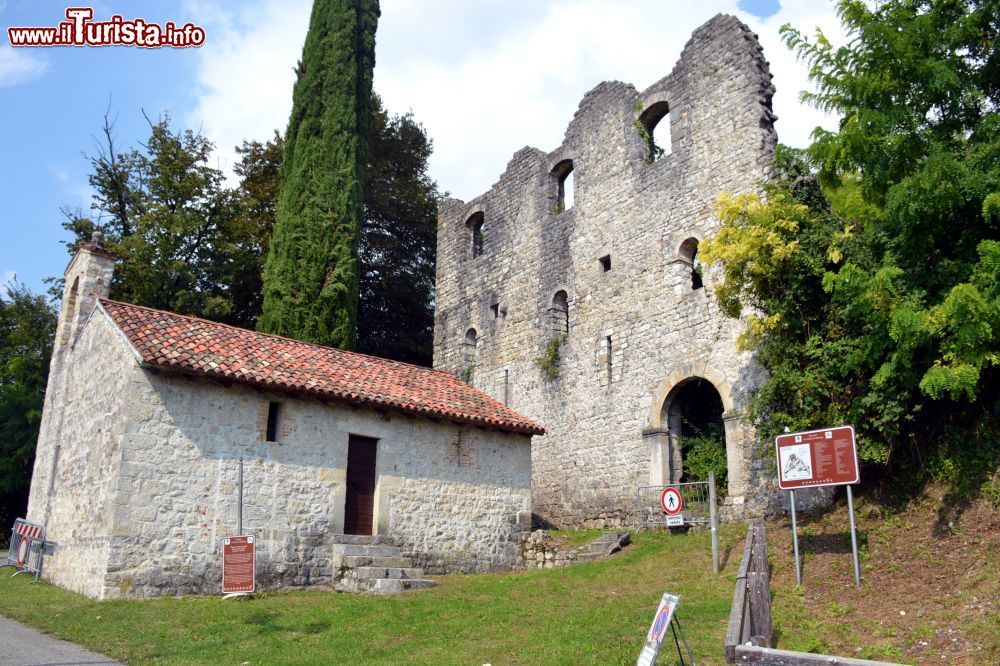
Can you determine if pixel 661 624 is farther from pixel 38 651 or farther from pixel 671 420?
pixel 671 420

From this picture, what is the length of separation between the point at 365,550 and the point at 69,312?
8.87m

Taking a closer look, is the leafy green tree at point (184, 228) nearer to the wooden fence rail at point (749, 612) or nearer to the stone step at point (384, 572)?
the stone step at point (384, 572)

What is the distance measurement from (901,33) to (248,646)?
41.2 ft

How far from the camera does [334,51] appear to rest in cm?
2433

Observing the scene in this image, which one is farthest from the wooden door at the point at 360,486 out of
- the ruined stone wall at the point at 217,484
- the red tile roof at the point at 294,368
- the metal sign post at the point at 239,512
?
the metal sign post at the point at 239,512

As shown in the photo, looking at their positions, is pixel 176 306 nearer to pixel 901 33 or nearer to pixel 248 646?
pixel 248 646

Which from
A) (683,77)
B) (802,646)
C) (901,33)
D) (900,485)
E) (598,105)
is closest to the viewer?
(802,646)

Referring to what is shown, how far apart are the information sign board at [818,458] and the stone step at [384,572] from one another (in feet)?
22.5

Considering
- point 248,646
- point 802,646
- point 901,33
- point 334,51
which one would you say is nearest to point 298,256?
point 334,51

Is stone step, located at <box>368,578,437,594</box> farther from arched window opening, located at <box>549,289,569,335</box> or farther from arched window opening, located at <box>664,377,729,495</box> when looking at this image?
arched window opening, located at <box>549,289,569,335</box>

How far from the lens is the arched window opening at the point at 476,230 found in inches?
1027

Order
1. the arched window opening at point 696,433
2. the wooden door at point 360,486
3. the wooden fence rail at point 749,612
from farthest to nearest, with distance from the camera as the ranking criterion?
the arched window opening at point 696,433 < the wooden door at point 360,486 < the wooden fence rail at point 749,612

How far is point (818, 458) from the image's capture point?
36.2ft

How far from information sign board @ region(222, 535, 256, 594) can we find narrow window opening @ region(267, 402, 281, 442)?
82.5 inches
